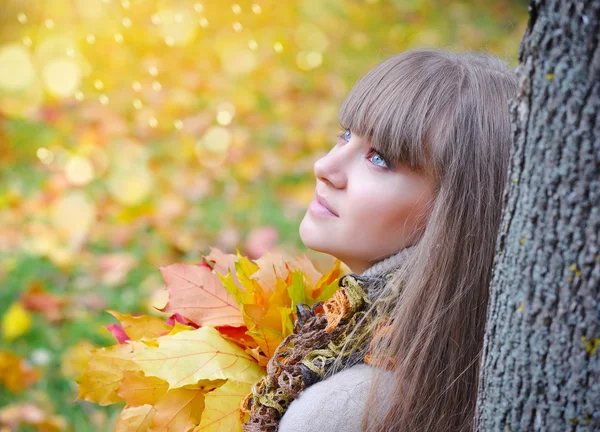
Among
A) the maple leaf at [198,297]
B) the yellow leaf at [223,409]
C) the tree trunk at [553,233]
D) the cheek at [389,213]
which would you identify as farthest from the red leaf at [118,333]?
the tree trunk at [553,233]

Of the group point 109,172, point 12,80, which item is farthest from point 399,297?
point 12,80

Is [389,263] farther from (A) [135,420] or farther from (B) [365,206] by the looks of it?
(A) [135,420]

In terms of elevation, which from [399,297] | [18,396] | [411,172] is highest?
[411,172]

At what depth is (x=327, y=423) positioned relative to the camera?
1116mm

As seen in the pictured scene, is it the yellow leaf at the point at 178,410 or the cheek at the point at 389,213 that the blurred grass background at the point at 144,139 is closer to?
the yellow leaf at the point at 178,410

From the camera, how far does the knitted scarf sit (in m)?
1.16

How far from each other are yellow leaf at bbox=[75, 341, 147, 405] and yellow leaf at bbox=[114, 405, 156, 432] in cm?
9

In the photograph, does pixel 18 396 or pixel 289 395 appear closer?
pixel 289 395

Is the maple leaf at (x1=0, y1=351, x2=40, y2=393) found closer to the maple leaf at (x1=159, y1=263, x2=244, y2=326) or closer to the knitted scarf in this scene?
the maple leaf at (x1=159, y1=263, x2=244, y2=326)

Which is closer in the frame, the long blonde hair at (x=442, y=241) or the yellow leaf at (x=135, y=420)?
→ the long blonde hair at (x=442, y=241)

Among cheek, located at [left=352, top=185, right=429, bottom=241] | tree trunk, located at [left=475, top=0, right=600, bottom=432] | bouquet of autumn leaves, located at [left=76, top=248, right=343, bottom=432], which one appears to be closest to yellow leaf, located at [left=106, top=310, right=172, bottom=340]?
bouquet of autumn leaves, located at [left=76, top=248, right=343, bottom=432]

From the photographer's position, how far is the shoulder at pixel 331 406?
1.12 metres

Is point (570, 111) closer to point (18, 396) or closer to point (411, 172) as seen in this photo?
point (411, 172)

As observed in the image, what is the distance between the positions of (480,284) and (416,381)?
21cm
